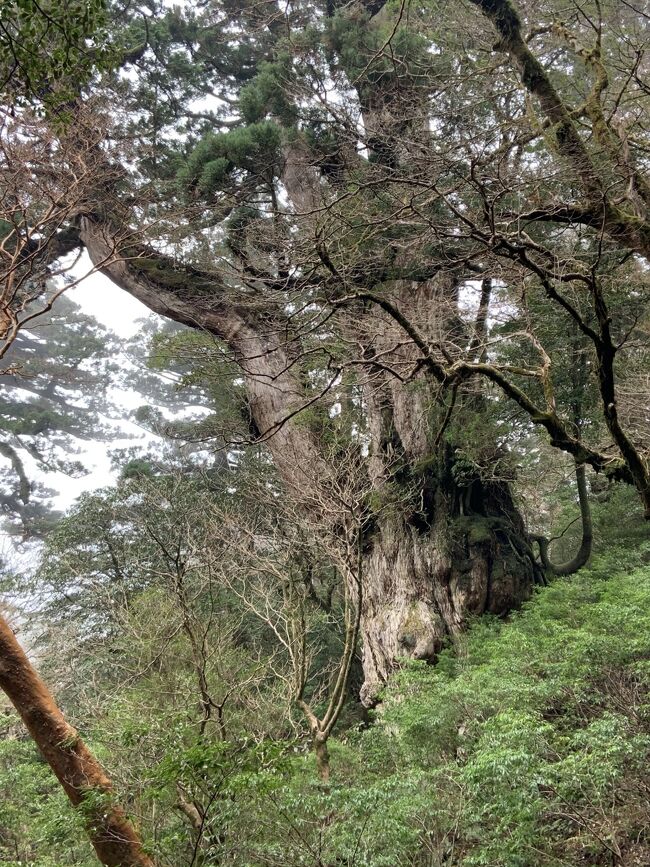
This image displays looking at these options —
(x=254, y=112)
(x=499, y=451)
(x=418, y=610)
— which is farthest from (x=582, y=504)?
(x=254, y=112)

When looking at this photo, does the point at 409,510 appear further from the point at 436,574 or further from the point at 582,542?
the point at 582,542

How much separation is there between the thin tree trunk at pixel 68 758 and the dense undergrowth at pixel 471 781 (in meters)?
0.24

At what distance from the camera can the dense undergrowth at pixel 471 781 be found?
A: 3279 mm

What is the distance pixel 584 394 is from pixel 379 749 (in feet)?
17.4

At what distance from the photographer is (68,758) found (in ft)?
11.9

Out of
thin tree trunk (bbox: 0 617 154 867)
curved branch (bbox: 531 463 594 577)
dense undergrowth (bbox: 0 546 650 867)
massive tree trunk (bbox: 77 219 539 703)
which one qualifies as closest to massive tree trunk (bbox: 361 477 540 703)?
massive tree trunk (bbox: 77 219 539 703)

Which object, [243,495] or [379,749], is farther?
[243,495]

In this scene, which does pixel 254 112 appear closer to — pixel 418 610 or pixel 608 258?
pixel 608 258

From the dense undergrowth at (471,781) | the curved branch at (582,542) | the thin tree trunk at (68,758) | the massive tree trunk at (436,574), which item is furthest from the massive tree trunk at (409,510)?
the thin tree trunk at (68,758)

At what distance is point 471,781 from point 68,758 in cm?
245

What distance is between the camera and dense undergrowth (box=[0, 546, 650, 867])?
3.28 m

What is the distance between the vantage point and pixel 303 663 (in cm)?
580

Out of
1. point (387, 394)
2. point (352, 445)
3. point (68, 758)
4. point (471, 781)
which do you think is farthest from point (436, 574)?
point (68, 758)

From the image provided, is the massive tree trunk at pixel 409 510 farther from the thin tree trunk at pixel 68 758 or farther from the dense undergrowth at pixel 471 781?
the thin tree trunk at pixel 68 758
